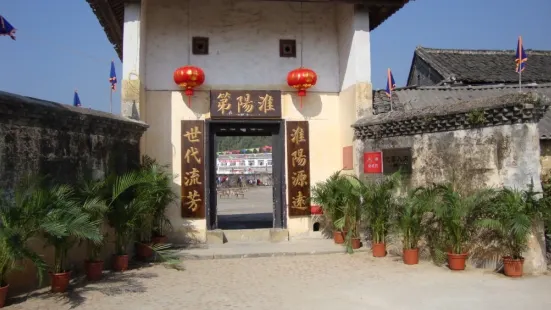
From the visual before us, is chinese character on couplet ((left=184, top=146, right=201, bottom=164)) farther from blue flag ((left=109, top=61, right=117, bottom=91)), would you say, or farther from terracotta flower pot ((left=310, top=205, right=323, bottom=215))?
blue flag ((left=109, top=61, right=117, bottom=91))

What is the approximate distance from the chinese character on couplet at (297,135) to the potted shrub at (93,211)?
4.30m

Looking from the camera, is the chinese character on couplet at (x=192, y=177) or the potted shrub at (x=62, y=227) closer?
the potted shrub at (x=62, y=227)

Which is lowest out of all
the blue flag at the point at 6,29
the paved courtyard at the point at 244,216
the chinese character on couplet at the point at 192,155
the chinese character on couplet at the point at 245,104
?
the paved courtyard at the point at 244,216

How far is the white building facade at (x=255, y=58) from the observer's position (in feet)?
30.6

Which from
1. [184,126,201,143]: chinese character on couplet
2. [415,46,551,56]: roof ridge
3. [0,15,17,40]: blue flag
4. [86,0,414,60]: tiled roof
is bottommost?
[184,126,201,143]: chinese character on couplet

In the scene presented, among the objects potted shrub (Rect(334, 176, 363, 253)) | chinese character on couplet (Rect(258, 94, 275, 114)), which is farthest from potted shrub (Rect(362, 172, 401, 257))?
chinese character on couplet (Rect(258, 94, 275, 114))

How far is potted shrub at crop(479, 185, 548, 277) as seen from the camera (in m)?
6.22

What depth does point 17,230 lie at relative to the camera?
4863 mm

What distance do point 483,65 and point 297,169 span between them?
35.5 feet

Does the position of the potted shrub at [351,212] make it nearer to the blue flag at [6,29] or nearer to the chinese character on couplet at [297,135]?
the chinese character on couplet at [297,135]

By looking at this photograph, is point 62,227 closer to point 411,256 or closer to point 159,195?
point 159,195

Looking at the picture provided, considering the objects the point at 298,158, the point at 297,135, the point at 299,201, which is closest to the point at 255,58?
the point at 297,135

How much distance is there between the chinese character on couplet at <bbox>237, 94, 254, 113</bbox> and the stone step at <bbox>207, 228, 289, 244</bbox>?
2.60 m

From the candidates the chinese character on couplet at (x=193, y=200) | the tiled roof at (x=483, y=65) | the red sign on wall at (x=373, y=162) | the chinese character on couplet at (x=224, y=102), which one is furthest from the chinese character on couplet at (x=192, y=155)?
the tiled roof at (x=483, y=65)
